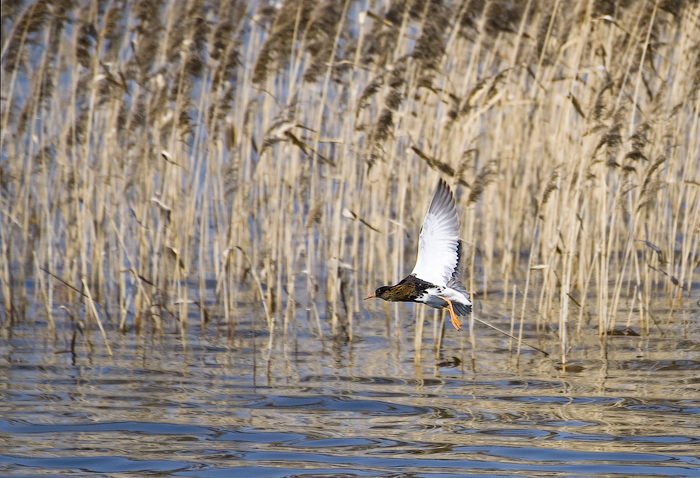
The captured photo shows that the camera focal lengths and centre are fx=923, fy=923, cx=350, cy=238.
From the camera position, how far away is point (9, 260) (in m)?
7.69

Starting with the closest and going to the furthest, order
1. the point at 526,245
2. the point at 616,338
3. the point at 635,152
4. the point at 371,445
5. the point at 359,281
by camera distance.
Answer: the point at 371,445 → the point at 635,152 → the point at 616,338 → the point at 359,281 → the point at 526,245

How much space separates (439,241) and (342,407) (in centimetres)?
120

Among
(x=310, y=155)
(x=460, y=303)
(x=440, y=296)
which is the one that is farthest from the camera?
(x=310, y=155)

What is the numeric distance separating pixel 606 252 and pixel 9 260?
485cm

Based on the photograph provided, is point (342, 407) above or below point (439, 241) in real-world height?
below

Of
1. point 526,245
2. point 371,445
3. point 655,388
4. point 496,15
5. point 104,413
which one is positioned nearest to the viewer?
point 371,445

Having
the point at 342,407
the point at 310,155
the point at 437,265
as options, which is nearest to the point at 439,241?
the point at 437,265

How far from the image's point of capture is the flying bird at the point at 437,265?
5643 mm

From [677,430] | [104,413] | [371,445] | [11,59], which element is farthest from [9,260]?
[677,430]

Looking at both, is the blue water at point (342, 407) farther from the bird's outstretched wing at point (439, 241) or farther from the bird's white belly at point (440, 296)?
the bird's outstretched wing at point (439, 241)

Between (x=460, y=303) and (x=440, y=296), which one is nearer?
(x=440, y=296)

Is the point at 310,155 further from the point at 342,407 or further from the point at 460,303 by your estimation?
the point at 342,407

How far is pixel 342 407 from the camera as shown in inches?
227

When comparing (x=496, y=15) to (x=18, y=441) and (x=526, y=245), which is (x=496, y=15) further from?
A: (x=18, y=441)
